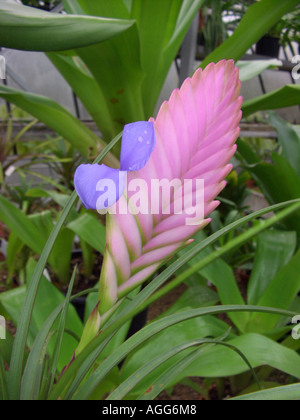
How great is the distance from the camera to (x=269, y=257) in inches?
23.2

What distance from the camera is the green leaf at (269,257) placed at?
58 centimetres

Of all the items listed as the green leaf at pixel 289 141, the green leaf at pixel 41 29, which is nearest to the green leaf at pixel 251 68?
the green leaf at pixel 289 141

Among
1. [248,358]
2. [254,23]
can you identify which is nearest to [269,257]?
[248,358]

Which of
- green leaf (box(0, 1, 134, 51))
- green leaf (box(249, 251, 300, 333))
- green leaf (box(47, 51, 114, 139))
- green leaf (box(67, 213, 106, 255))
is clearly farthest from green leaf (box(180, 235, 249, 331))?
green leaf (box(0, 1, 134, 51))

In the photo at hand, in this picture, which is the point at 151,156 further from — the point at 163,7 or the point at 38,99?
the point at 38,99

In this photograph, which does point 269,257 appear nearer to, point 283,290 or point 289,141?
point 283,290

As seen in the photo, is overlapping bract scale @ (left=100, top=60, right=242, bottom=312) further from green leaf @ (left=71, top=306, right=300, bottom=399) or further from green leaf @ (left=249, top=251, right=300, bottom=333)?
green leaf @ (left=249, top=251, right=300, bottom=333)

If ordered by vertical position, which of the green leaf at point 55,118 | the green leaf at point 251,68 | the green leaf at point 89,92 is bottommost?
the green leaf at point 55,118

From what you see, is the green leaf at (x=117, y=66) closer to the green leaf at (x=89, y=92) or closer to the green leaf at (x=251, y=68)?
the green leaf at (x=89, y=92)

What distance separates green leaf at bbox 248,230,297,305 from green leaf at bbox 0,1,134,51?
477 mm

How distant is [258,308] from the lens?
209 millimetres

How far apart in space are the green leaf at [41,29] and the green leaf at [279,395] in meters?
0.22

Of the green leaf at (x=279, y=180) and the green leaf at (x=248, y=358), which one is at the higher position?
the green leaf at (x=279, y=180)
